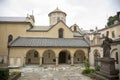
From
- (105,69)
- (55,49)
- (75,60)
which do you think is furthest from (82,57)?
(105,69)

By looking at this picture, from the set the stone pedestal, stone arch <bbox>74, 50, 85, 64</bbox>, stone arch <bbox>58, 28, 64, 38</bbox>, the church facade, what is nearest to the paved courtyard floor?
the stone pedestal

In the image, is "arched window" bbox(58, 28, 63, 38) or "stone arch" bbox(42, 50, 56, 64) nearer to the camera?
"stone arch" bbox(42, 50, 56, 64)

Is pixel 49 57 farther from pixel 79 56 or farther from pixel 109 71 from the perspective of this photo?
pixel 109 71

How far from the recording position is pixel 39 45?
85.7 feet

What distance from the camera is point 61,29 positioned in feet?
102

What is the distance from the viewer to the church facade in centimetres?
2564

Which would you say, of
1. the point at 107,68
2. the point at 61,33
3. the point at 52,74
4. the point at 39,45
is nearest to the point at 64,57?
the point at 61,33

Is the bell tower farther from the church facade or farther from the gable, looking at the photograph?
the church facade

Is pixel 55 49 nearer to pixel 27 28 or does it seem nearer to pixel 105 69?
pixel 27 28

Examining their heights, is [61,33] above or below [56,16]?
below

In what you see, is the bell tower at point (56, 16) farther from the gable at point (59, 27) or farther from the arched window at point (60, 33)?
the arched window at point (60, 33)

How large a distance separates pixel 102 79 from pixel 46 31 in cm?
1995

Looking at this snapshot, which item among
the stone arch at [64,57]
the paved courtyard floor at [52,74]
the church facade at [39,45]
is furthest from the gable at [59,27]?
the paved courtyard floor at [52,74]

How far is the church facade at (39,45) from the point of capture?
2564 centimetres
